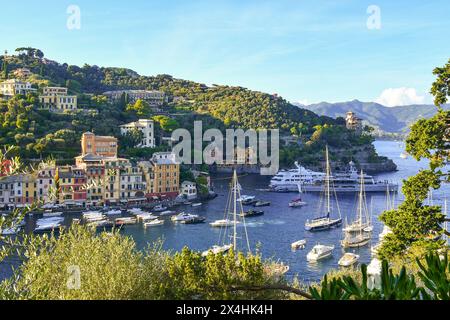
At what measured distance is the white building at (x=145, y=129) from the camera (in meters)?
28.7

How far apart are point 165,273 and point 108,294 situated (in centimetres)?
73

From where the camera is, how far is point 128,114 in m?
32.6

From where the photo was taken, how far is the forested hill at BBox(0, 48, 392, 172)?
2408 centimetres

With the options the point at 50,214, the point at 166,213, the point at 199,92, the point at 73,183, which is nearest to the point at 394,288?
the point at 166,213

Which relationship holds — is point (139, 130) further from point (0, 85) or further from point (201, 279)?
point (201, 279)

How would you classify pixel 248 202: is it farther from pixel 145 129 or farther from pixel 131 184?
pixel 145 129

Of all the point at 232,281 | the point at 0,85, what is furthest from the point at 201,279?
the point at 0,85

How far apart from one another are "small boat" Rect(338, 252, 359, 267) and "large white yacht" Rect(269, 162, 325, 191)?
13793mm

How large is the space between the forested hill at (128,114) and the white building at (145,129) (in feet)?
2.74

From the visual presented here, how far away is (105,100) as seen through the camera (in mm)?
35438

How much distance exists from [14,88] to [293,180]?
19.0m

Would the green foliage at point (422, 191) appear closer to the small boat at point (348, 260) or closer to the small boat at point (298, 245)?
the small boat at point (348, 260)

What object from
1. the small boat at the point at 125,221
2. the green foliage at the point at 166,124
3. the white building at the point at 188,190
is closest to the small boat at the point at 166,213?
the small boat at the point at 125,221
